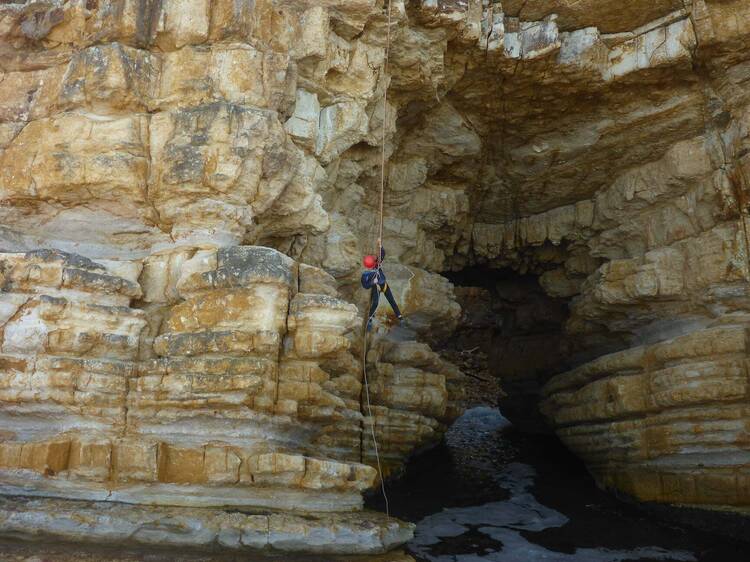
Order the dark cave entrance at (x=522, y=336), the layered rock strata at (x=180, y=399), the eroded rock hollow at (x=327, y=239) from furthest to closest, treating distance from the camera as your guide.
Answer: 1. the dark cave entrance at (x=522, y=336)
2. the eroded rock hollow at (x=327, y=239)
3. the layered rock strata at (x=180, y=399)

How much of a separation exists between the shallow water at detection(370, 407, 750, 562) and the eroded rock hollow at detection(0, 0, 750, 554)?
728mm

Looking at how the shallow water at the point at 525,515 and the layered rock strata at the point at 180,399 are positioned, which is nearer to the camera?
the layered rock strata at the point at 180,399

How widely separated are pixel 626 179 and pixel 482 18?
406cm

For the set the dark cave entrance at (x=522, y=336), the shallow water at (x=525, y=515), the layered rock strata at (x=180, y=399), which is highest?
the dark cave entrance at (x=522, y=336)

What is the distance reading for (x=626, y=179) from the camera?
13.3 metres

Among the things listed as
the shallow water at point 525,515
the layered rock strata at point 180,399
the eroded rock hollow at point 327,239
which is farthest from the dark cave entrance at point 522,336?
the layered rock strata at point 180,399

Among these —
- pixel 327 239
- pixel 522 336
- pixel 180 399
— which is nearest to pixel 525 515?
pixel 327 239

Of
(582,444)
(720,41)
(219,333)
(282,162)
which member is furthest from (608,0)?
(219,333)

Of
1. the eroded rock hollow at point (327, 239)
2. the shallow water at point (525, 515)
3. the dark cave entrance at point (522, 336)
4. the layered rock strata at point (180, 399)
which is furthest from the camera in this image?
the dark cave entrance at point (522, 336)

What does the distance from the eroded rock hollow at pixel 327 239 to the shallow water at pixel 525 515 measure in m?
0.73

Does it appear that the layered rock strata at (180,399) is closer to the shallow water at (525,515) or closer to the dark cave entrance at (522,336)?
the shallow water at (525,515)

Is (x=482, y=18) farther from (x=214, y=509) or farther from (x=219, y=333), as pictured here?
(x=214, y=509)

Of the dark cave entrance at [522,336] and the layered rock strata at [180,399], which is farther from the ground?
the dark cave entrance at [522,336]

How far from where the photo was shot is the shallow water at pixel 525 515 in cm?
920
